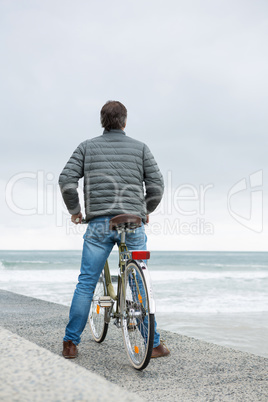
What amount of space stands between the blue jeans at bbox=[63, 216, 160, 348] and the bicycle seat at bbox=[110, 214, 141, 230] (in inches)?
5.5

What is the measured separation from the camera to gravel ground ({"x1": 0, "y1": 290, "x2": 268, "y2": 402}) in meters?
2.63

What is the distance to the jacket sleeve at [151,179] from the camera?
11.2 feet

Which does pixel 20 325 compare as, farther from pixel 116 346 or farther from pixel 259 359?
pixel 259 359

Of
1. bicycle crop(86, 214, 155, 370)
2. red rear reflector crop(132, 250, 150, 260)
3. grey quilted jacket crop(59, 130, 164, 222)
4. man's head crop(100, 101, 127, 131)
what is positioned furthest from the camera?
man's head crop(100, 101, 127, 131)

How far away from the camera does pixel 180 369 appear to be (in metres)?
3.13

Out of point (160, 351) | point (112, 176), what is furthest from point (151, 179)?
point (160, 351)

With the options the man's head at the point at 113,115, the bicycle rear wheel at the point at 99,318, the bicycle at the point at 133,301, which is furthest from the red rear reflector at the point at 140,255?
the man's head at the point at 113,115

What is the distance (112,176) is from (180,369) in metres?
1.58

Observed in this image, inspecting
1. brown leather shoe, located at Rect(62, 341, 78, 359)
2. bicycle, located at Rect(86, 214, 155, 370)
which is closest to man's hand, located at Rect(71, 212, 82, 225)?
bicycle, located at Rect(86, 214, 155, 370)

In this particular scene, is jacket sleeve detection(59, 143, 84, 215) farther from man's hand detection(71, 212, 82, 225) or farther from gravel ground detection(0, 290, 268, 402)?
gravel ground detection(0, 290, 268, 402)

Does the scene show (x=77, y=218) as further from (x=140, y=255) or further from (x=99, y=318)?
(x=99, y=318)

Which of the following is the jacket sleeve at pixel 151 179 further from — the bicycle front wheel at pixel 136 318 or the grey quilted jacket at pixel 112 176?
the bicycle front wheel at pixel 136 318

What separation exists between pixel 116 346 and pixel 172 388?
4.02ft

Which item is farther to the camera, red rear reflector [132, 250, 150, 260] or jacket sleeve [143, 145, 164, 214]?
jacket sleeve [143, 145, 164, 214]
